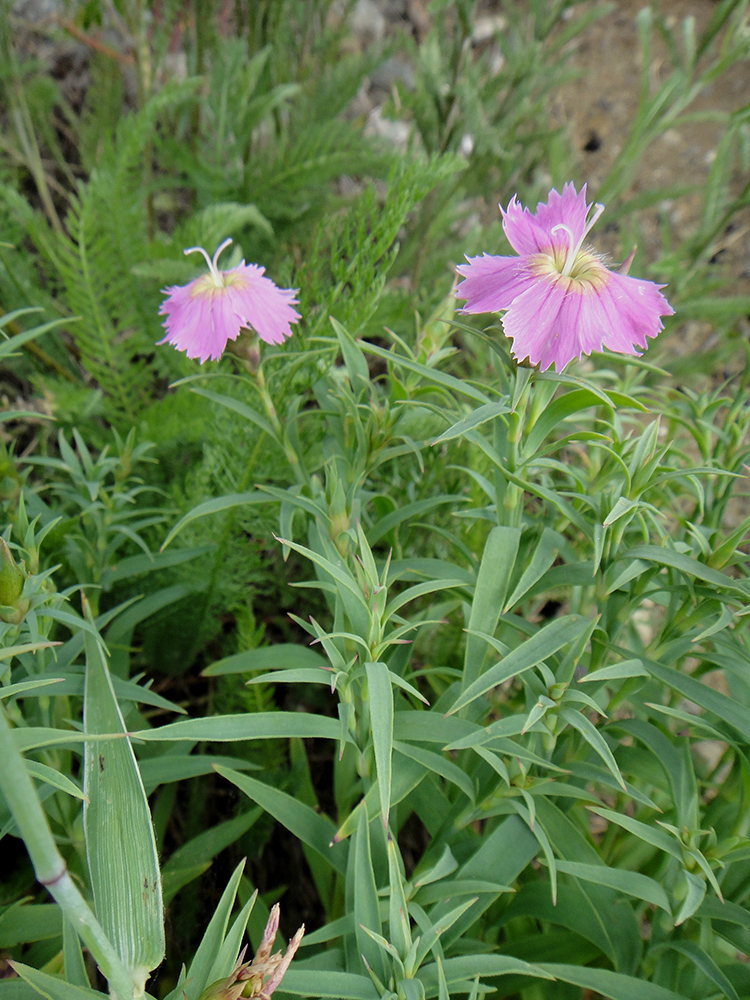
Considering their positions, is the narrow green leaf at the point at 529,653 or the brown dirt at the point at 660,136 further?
the brown dirt at the point at 660,136

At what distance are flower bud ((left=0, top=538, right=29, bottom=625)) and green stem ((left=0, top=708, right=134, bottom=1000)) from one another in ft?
0.63

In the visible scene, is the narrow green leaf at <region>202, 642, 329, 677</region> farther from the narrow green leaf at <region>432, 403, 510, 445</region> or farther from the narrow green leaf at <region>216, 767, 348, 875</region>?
the narrow green leaf at <region>432, 403, 510, 445</region>

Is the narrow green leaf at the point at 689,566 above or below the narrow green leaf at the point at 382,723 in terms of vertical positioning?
above

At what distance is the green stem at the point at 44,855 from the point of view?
28cm

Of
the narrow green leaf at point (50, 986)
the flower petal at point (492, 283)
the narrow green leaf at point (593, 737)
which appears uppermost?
the flower petal at point (492, 283)

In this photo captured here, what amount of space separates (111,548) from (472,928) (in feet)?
1.83

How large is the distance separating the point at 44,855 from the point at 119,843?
0.18 meters

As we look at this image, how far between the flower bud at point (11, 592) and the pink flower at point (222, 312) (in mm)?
231

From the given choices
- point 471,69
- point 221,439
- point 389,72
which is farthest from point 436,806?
point 389,72

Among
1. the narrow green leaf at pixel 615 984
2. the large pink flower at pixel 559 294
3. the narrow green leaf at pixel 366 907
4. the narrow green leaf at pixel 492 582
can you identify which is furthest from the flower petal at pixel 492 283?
the narrow green leaf at pixel 615 984

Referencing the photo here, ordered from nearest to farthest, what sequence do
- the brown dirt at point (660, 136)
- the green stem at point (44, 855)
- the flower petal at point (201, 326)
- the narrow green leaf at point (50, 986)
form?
the green stem at point (44, 855) < the narrow green leaf at point (50, 986) < the flower petal at point (201, 326) < the brown dirt at point (660, 136)

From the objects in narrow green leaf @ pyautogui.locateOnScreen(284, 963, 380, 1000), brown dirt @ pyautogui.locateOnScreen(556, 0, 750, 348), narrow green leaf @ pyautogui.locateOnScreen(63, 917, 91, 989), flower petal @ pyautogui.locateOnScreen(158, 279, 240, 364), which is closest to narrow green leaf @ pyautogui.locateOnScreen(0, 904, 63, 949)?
narrow green leaf @ pyautogui.locateOnScreen(63, 917, 91, 989)

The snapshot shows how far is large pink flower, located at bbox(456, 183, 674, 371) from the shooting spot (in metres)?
0.48

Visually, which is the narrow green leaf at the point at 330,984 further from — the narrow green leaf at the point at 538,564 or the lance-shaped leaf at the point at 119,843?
the narrow green leaf at the point at 538,564
